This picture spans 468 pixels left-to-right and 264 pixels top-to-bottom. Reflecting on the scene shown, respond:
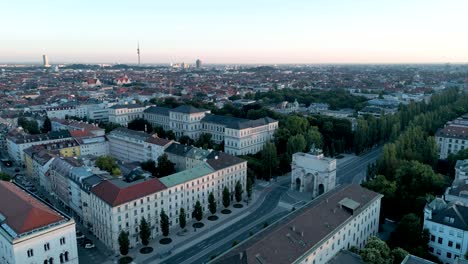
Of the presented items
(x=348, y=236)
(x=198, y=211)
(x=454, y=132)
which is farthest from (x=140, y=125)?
(x=454, y=132)

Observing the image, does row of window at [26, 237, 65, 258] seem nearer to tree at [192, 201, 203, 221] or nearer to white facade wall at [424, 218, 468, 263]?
tree at [192, 201, 203, 221]

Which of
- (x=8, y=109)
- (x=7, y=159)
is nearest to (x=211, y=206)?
(x=7, y=159)

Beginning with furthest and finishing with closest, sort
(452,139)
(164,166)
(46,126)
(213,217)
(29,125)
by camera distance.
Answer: (29,125)
(46,126)
(452,139)
(164,166)
(213,217)

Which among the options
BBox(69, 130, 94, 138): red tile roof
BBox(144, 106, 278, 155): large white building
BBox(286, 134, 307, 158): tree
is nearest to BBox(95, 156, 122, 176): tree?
BBox(69, 130, 94, 138): red tile roof

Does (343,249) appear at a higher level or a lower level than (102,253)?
higher

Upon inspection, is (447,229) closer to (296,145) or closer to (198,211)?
(198,211)

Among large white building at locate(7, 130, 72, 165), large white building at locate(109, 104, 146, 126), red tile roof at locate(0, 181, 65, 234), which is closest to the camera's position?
red tile roof at locate(0, 181, 65, 234)

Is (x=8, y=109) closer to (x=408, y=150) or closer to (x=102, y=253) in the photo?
(x=102, y=253)
